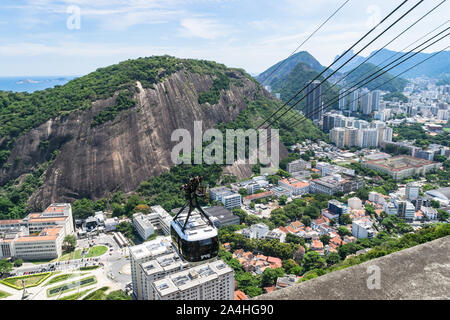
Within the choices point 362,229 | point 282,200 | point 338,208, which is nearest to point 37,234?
point 282,200

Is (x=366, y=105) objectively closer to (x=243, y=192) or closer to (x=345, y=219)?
(x=243, y=192)

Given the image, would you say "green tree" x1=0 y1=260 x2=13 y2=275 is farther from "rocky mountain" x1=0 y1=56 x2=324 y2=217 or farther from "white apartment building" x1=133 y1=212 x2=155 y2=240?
"white apartment building" x1=133 y1=212 x2=155 y2=240

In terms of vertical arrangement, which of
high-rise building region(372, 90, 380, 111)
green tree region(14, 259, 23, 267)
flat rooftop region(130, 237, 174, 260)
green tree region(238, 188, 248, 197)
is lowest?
green tree region(14, 259, 23, 267)

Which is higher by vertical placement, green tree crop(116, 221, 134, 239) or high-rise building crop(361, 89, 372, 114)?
high-rise building crop(361, 89, 372, 114)

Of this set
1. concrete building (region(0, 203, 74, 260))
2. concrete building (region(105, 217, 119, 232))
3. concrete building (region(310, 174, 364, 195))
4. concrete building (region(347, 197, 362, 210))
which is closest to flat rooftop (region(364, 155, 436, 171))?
concrete building (region(310, 174, 364, 195))

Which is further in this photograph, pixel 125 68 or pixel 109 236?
pixel 125 68
